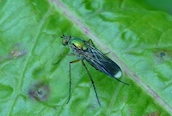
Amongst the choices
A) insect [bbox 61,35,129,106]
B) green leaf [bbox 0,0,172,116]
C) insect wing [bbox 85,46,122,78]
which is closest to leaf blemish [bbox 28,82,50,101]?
green leaf [bbox 0,0,172,116]

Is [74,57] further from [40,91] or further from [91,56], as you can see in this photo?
[40,91]

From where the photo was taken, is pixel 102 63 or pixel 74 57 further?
pixel 74 57

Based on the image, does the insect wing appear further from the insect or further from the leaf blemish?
the leaf blemish

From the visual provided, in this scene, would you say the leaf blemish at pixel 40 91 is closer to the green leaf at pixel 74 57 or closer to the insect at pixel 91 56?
the green leaf at pixel 74 57

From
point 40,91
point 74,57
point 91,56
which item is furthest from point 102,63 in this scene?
point 40,91

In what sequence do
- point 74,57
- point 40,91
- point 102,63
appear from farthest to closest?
point 74,57
point 102,63
point 40,91
